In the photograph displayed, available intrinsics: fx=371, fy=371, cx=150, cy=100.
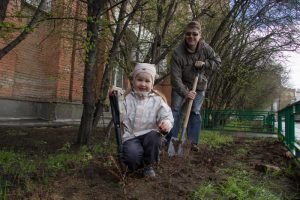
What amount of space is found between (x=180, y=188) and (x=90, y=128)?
2.69 metres

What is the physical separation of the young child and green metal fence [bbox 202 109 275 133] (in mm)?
12358

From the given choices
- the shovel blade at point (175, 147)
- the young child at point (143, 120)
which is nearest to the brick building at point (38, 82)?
the shovel blade at point (175, 147)

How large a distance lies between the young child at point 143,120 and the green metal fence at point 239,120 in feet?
40.5

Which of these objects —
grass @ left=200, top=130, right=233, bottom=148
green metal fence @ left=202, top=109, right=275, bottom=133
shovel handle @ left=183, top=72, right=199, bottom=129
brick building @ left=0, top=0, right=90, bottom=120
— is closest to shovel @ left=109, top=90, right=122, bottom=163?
shovel handle @ left=183, top=72, right=199, bottom=129

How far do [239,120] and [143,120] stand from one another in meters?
14.0

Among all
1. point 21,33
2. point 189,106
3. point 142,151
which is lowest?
point 142,151

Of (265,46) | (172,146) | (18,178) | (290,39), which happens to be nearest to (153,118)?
(172,146)

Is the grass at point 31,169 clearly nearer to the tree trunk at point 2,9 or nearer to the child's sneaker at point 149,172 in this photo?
the child's sneaker at point 149,172

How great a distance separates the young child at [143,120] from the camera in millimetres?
3283

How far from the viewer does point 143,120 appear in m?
3.36

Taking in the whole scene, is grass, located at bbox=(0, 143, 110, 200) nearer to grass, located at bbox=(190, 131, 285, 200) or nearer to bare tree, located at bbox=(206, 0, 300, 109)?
grass, located at bbox=(190, 131, 285, 200)

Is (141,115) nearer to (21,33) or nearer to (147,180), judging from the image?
(147,180)

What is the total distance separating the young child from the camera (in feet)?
10.8

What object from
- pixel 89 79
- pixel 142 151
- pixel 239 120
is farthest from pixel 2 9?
pixel 239 120
